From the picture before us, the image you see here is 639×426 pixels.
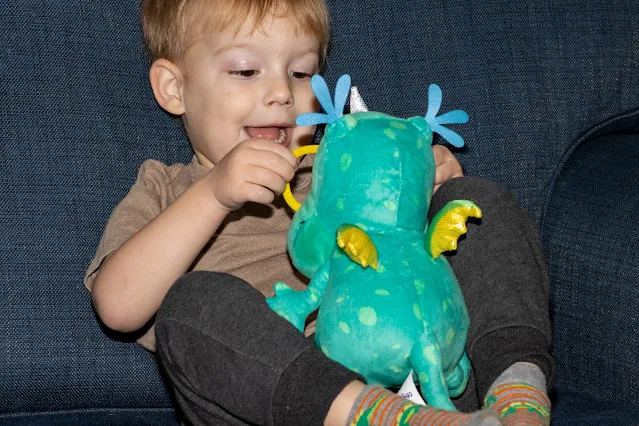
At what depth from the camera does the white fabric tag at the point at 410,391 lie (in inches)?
39.3

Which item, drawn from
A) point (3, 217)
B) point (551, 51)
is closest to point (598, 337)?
point (551, 51)

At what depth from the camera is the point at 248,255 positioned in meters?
1.30

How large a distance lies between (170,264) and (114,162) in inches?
9.2

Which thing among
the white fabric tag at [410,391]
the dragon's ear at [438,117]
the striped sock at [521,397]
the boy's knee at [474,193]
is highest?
the dragon's ear at [438,117]

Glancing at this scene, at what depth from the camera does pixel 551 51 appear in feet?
5.14

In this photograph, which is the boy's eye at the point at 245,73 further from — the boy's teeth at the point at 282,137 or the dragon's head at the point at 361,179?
the dragon's head at the point at 361,179

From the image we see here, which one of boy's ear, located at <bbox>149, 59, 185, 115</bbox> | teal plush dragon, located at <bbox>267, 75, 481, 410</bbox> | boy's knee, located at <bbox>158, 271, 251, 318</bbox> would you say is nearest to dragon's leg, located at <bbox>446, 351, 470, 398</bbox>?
teal plush dragon, located at <bbox>267, 75, 481, 410</bbox>

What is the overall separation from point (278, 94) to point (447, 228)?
1.07 feet

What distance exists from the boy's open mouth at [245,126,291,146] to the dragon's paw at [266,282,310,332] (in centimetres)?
30

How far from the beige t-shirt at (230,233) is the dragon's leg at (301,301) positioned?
8.9 inches

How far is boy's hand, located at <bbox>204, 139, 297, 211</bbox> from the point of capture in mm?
1122

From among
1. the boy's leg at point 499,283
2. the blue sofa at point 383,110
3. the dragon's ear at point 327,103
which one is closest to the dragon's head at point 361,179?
the dragon's ear at point 327,103

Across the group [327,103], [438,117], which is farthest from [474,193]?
[327,103]

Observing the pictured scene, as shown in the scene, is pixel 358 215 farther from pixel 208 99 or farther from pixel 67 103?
pixel 67 103
